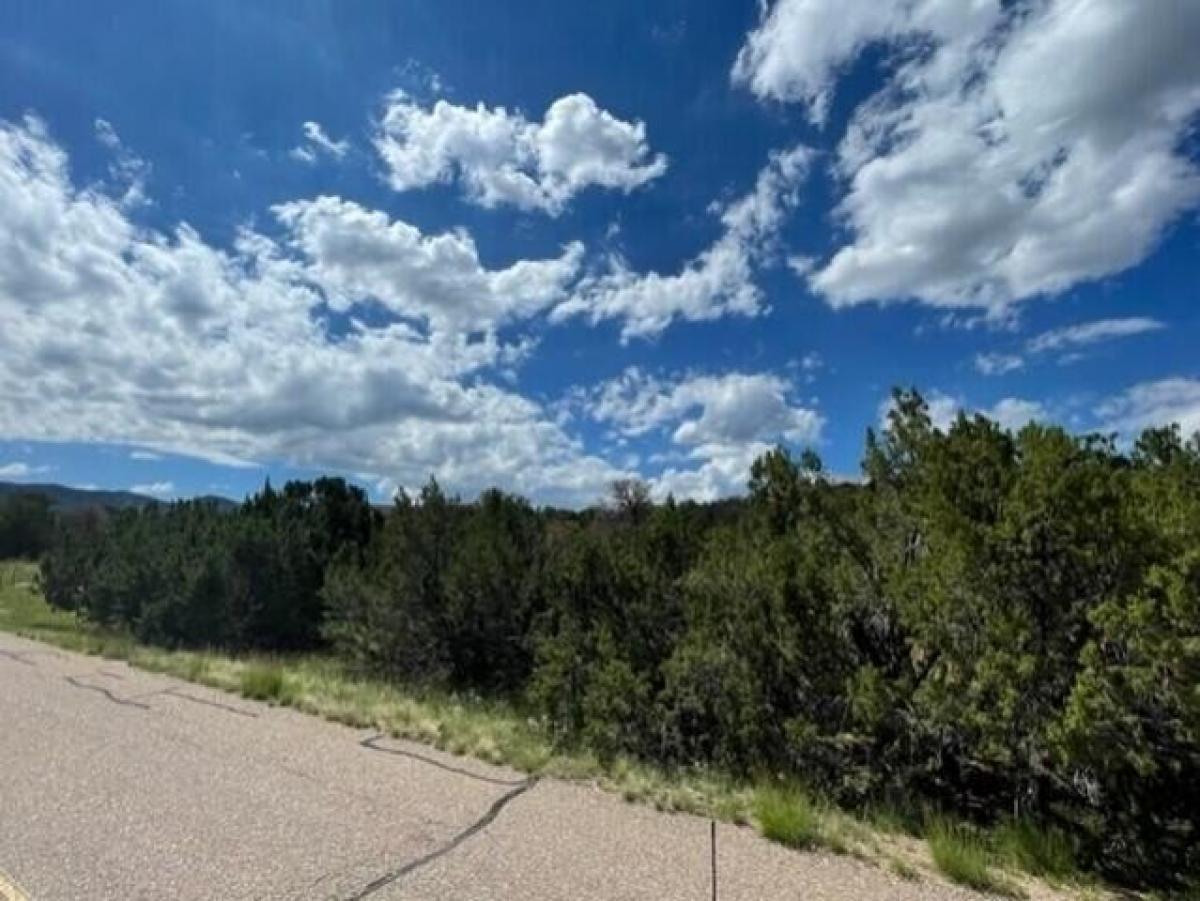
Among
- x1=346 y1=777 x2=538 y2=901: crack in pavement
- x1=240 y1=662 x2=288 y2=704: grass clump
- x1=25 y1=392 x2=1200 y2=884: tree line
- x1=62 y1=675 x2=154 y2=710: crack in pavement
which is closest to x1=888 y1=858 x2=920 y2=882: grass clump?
x1=25 y1=392 x2=1200 y2=884: tree line

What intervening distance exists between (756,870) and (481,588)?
43.9 ft

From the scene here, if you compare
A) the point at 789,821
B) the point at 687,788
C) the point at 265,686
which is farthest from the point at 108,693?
the point at 789,821

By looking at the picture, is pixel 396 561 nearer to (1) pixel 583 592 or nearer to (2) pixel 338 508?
(1) pixel 583 592

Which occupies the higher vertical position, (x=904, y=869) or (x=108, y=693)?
(x=108, y=693)

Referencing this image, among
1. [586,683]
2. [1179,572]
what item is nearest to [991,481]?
[1179,572]

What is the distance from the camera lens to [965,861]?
4969 millimetres

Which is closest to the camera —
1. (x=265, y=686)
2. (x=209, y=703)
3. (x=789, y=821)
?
(x=789, y=821)

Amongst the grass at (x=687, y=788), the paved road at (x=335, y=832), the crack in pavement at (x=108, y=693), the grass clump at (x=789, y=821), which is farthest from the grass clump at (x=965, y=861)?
the crack in pavement at (x=108, y=693)

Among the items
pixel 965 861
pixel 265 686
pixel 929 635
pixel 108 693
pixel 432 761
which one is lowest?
pixel 965 861

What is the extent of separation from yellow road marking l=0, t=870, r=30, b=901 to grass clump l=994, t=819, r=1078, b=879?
19.0ft

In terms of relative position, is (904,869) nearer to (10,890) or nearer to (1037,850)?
(1037,850)

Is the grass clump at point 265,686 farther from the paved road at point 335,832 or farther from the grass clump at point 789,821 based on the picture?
the grass clump at point 789,821

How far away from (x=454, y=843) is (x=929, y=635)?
3977 mm

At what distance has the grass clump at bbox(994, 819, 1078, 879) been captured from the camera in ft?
17.6
